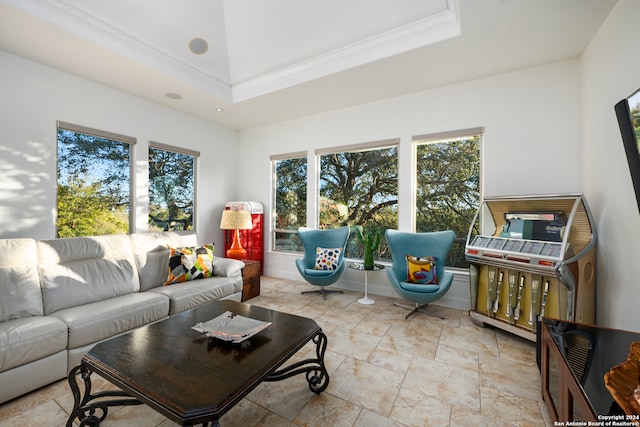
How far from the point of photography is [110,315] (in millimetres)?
2162

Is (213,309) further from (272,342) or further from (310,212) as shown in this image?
(310,212)

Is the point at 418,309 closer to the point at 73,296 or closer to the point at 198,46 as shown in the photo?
the point at 73,296

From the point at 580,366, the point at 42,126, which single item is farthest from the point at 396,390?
the point at 42,126

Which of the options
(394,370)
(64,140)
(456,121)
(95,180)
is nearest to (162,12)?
(64,140)

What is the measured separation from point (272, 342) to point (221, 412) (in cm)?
56

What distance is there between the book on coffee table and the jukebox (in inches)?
86.7

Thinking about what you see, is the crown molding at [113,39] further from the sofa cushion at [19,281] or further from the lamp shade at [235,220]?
the sofa cushion at [19,281]

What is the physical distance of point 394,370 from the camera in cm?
A: 209

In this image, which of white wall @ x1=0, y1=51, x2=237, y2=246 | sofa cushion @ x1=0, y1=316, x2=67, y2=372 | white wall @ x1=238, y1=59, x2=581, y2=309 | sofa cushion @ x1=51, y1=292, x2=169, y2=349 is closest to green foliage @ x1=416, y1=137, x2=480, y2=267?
white wall @ x1=238, y1=59, x2=581, y2=309

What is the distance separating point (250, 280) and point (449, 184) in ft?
9.66

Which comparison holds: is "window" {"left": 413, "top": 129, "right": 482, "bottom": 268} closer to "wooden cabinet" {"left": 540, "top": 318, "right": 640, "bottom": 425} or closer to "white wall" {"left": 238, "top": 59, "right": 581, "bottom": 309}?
"white wall" {"left": 238, "top": 59, "right": 581, "bottom": 309}

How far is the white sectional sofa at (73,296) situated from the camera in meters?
1.78

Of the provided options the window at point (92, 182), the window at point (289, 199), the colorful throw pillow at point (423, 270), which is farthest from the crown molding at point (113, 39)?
the colorful throw pillow at point (423, 270)

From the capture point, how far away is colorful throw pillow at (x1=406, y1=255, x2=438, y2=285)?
10.3 ft
